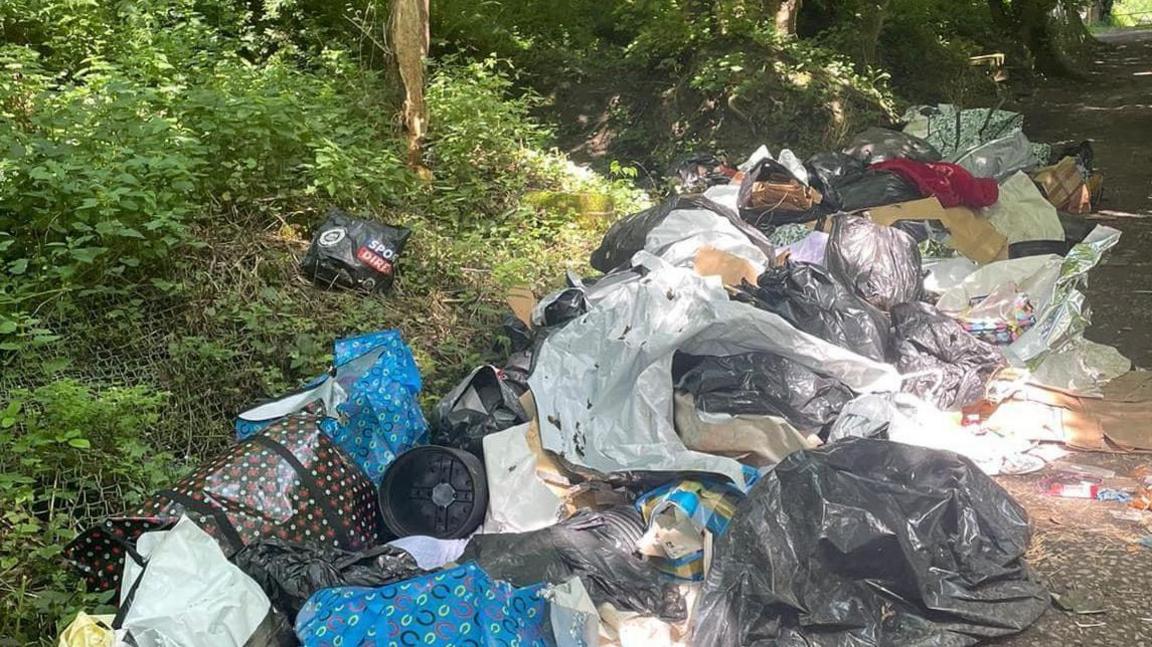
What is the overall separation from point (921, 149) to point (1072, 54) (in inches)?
365

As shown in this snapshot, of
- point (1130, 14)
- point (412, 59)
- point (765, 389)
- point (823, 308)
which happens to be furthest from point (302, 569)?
point (1130, 14)

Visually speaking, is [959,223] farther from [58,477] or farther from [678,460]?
[58,477]

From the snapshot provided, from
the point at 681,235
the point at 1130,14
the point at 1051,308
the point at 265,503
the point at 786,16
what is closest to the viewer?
the point at 265,503

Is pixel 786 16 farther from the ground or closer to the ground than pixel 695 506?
farther from the ground

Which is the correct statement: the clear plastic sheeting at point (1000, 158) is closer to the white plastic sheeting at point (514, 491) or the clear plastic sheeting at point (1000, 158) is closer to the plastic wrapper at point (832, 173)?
the plastic wrapper at point (832, 173)

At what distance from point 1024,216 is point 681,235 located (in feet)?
7.21

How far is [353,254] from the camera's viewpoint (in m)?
4.27

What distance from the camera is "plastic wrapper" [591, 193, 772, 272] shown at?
15.0 feet

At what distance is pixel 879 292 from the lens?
424 centimetres

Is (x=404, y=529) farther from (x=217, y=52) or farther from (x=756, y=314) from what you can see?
(x=217, y=52)

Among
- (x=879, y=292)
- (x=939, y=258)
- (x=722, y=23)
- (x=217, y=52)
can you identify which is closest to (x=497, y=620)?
(x=879, y=292)

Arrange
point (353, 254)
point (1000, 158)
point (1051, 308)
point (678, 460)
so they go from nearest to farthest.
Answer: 1. point (678, 460)
2. point (1051, 308)
3. point (353, 254)
4. point (1000, 158)

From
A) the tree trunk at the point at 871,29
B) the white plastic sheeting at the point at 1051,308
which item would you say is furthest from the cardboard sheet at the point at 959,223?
the tree trunk at the point at 871,29

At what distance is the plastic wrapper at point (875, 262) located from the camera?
4.25 m
